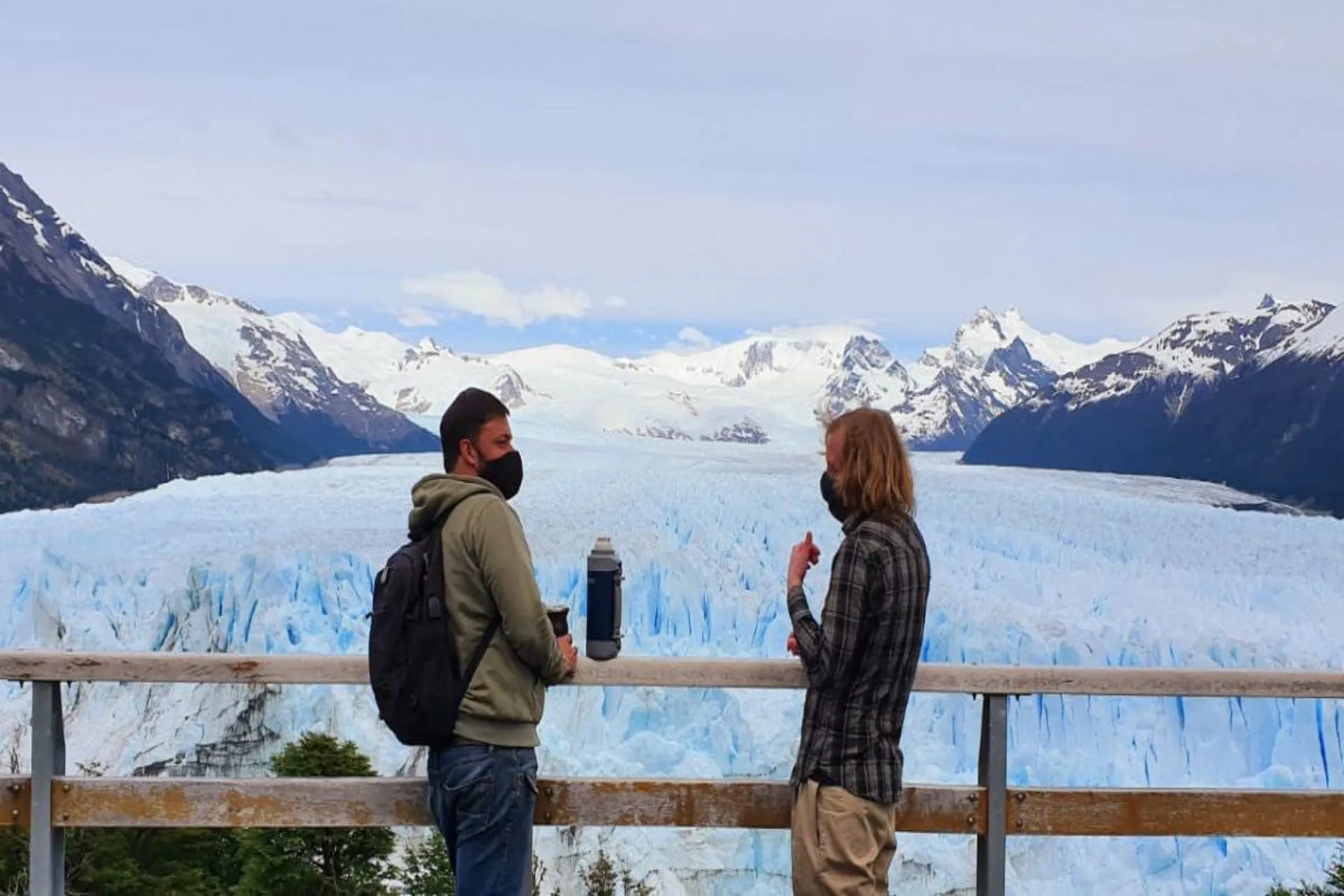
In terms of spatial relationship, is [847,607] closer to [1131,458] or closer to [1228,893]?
[1228,893]

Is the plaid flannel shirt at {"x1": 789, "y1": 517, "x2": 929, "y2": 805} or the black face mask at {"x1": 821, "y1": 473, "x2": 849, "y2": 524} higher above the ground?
the black face mask at {"x1": 821, "y1": 473, "x2": 849, "y2": 524}

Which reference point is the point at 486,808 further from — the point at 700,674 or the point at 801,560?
the point at 801,560

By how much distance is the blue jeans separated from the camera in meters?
3.01

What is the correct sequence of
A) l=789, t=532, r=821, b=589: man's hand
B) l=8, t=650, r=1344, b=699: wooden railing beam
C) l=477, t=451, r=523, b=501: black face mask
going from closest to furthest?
l=477, t=451, r=523, b=501: black face mask, l=789, t=532, r=821, b=589: man's hand, l=8, t=650, r=1344, b=699: wooden railing beam

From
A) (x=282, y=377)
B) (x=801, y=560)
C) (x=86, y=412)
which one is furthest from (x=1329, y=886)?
(x=282, y=377)

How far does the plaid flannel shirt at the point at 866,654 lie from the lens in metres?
2.96

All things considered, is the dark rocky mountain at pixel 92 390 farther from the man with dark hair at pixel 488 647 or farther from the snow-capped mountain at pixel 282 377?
the man with dark hair at pixel 488 647

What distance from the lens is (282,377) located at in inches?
1167

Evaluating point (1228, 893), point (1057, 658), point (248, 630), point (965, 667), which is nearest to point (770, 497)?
point (1057, 658)

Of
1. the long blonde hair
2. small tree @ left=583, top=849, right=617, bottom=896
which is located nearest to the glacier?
small tree @ left=583, top=849, right=617, bottom=896

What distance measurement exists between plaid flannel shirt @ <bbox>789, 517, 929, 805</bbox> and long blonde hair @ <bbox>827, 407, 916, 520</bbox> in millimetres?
39

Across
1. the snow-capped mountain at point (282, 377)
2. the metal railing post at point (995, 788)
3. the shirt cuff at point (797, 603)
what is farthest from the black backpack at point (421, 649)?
the snow-capped mountain at point (282, 377)

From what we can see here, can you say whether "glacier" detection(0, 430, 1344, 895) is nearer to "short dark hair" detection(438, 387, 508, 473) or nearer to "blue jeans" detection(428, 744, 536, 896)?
"blue jeans" detection(428, 744, 536, 896)

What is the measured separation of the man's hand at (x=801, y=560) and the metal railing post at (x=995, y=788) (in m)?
0.63
